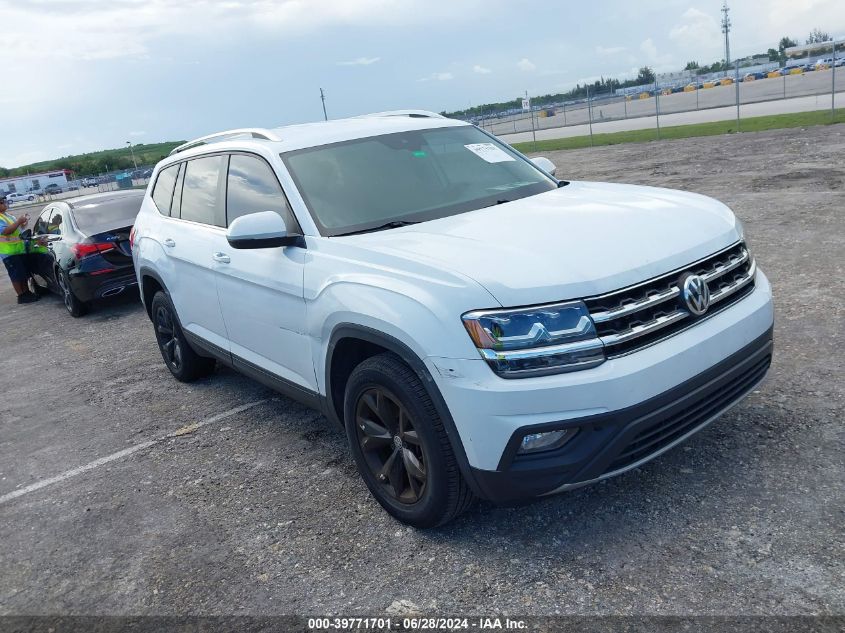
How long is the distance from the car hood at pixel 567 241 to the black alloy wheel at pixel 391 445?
70cm

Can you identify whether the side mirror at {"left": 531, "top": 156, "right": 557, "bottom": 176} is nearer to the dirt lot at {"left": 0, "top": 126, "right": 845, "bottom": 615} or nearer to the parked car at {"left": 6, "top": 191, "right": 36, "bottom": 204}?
the dirt lot at {"left": 0, "top": 126, "right": 845, "bottom": 615}

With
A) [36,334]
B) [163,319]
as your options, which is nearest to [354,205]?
[163,319]

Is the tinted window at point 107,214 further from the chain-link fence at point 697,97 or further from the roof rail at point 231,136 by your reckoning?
the chain-link fence at point 697,97

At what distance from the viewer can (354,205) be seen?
161 inches

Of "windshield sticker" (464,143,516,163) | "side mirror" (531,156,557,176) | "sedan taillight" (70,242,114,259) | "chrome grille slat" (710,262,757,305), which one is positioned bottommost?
"chrome grille slat" (710,262,757,305)

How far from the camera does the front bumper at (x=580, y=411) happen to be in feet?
9.40

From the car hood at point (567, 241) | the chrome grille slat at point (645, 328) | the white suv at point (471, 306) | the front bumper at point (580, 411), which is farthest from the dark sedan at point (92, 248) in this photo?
the chrome grille slat at point (645, 328)

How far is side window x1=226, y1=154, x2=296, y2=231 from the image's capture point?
4.23 metres

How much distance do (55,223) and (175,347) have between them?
6108 mm

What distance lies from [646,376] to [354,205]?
1892mm

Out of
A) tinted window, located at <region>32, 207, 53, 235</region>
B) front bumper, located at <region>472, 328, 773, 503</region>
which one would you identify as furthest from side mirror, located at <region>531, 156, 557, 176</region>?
tinted window, located at <region>32, 207, 53, 235</region>

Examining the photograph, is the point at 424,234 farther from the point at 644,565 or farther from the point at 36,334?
the point at 36,334

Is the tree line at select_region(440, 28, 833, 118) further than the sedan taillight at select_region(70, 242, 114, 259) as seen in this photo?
Yes

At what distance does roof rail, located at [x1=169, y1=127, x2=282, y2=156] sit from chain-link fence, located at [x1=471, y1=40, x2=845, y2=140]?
24.5 metres
